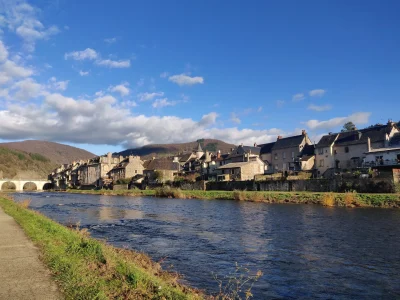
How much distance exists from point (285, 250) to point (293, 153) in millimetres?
65762

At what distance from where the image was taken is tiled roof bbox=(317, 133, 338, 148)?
71450 mm

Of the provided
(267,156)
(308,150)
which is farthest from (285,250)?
(267,156)

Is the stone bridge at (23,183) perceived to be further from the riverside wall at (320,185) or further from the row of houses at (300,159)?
the riverside wall at (320,185)

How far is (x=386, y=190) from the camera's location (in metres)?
43.4

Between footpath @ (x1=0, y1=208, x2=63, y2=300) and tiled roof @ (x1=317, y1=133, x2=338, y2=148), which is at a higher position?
tiled roof @ (x1=317, y1=133, x2=338, y2=148)

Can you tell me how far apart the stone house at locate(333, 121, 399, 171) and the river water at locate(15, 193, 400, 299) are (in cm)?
4038

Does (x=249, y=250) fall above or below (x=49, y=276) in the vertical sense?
below

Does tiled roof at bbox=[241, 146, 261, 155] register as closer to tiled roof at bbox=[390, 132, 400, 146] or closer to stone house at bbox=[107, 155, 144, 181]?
tiled roof at bbox=[390, 132, 400, 146]

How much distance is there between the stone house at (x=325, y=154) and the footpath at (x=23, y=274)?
211 ft

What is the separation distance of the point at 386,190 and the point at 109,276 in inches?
1713

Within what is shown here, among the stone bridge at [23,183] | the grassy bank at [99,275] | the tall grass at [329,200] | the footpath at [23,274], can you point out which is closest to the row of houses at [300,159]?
the tall grass at [329,200]

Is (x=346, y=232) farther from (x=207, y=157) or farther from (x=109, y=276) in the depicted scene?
(x=207, y=157)

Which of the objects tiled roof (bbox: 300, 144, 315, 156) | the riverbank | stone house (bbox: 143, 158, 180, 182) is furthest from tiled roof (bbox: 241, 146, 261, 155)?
the riverbank

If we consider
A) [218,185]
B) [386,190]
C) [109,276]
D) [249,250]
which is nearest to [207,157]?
[218,185]
